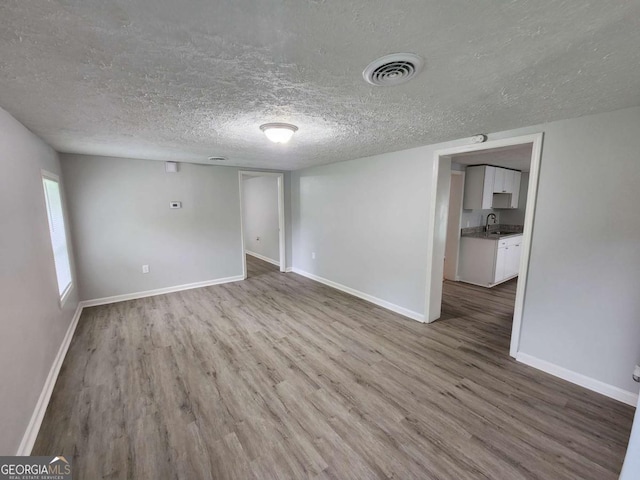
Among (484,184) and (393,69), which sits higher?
(393,69)

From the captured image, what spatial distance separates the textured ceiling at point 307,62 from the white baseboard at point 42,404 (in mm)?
2113

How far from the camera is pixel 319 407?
2.00m

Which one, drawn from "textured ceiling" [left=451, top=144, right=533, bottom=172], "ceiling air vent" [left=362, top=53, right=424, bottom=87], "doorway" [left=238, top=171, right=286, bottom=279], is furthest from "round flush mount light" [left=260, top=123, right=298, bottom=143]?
"doorway" [left=238, top=171, right=286, bottom=279]

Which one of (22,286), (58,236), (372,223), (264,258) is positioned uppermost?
(372,223)

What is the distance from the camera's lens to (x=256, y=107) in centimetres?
183

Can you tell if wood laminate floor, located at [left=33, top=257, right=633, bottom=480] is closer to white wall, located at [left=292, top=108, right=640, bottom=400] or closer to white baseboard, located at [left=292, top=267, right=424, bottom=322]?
white baseboard, located at [left=292, top=267, right=424, bottom=322]

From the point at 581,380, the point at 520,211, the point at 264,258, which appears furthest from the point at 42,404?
the point at 520,211

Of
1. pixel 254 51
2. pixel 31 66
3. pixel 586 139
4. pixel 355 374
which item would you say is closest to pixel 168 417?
pixel 355 374

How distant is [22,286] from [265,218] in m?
4.98

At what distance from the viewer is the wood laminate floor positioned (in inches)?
61.4

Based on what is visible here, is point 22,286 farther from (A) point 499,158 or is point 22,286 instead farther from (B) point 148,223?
(A) point 499,158

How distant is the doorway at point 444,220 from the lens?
2.38m

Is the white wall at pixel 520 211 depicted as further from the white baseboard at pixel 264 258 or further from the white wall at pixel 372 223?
the white baseboard at pixel 264 258

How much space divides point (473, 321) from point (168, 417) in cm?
349
